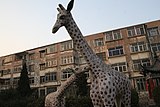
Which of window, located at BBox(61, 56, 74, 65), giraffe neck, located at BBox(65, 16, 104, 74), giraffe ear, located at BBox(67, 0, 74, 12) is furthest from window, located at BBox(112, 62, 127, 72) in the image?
giraffe ear, located at BBox(67, 0, 74, 12)

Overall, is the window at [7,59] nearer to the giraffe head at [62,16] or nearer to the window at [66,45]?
the window at [66,45]

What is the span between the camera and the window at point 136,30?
2819cm

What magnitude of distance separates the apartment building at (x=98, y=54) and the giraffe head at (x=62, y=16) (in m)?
18.4

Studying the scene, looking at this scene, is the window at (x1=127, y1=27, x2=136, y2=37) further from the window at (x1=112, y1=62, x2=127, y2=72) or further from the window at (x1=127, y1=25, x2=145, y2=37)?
the window at (x1=112, y1=62, x2=127, y2=72)

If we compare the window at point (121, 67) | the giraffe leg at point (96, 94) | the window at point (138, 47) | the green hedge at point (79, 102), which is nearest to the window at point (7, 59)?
the window at point (121, 67)

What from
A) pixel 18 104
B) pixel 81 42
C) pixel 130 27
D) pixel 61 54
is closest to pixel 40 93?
pixel 61 54

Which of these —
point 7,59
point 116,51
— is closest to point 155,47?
point 116,51

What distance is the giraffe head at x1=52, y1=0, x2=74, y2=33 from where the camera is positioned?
5691 mm

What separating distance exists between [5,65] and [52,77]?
12.8m

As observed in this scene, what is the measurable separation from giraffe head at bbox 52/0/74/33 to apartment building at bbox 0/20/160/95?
60.5ft

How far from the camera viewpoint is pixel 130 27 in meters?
29.1

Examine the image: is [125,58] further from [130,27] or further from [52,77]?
[52,77]

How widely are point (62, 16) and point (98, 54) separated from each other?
26305 mm

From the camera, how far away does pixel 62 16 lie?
18.8ft
